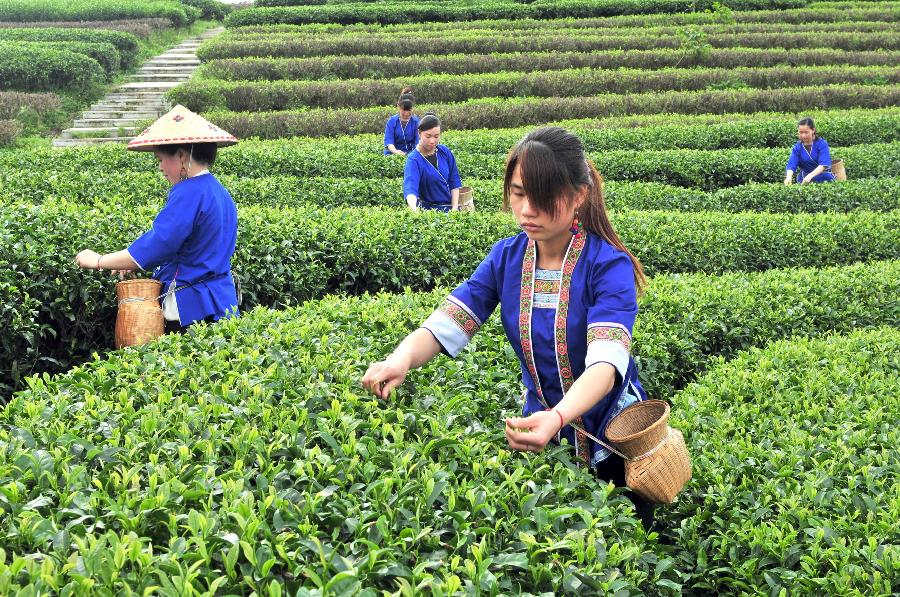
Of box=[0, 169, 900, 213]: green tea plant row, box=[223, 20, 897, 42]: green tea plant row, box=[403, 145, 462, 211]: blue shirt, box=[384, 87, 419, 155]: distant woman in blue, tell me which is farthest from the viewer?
box=[223, 20, 897, 42]: green tea plant row

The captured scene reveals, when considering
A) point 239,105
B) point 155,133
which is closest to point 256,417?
point 155,133

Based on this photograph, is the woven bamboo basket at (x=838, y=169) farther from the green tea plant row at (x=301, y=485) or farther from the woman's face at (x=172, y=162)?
the woman's face at (x=172, y=162)

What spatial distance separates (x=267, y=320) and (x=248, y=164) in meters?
7.99

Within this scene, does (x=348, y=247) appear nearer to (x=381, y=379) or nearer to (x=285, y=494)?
(x=381, y=379)

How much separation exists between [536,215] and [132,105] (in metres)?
19.6

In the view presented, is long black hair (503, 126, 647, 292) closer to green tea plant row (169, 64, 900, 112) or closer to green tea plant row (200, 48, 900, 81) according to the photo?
green tea plant row (169, 64, 900, 112)

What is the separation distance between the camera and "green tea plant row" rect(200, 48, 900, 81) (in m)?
21.1

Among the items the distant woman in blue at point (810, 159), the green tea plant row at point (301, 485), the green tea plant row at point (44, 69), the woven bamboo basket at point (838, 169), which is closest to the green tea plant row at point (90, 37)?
the green tea plant row at point (44, 69)

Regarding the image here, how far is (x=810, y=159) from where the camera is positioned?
1221cm

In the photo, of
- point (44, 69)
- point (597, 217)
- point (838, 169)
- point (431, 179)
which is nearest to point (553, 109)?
point (838, 169)

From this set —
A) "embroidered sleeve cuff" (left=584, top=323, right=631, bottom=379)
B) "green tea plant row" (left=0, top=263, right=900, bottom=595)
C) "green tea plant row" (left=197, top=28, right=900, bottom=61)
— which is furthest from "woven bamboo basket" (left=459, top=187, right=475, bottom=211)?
"green tea plant row" (left=197, top=28, right=900, bottom=61)

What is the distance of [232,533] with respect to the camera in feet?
6.35

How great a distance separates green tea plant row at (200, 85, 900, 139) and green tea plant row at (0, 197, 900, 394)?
33.6ft

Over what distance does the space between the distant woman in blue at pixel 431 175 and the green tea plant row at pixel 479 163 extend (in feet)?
12.2
